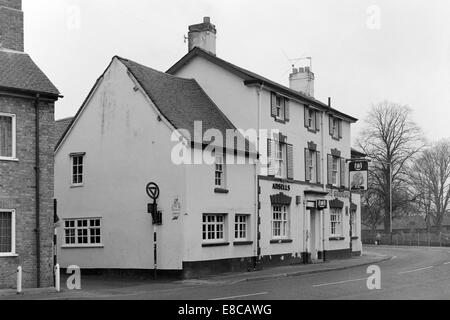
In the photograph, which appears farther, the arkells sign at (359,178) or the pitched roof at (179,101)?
the arkells sign at (359,178)

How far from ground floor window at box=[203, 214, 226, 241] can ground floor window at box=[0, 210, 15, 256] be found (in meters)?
8.32

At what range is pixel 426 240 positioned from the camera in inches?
2881

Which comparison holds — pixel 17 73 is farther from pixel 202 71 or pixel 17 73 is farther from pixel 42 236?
pixel 202 71

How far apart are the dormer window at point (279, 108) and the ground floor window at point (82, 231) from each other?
9855 millimetres

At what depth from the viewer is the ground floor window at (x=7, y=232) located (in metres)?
21.4

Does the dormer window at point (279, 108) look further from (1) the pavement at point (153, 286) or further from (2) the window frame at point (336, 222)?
(2) the window frame at point (336, 222)

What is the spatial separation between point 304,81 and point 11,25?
2365 cm

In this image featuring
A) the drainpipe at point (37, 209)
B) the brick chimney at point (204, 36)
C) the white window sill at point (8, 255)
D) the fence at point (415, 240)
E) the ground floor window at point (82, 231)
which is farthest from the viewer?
the fence at point (415, 240)

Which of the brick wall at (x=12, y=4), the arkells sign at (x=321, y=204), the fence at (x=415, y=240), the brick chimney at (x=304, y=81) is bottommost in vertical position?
the fence at (x=415, y=240)

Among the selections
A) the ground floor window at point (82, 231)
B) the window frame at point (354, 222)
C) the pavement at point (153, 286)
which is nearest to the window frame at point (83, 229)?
the ground floor window at point (82, 231)

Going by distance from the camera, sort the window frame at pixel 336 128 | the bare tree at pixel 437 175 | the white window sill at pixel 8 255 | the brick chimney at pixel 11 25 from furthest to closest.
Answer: the bare tree at pixel 437 175
the window frame at pixel 336 128
the brick chimney at pixel 11 25
the white window sill at pixel 8 255

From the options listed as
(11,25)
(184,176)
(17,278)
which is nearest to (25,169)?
(17,278)
